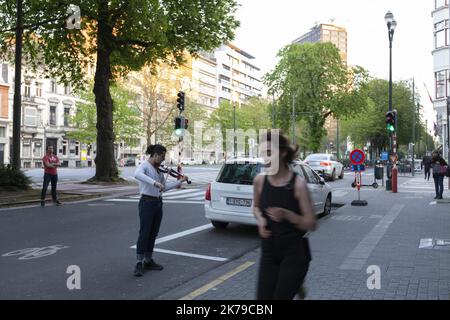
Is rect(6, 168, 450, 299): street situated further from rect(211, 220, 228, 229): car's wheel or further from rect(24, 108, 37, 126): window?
rect(24, 108, 37, 126): window

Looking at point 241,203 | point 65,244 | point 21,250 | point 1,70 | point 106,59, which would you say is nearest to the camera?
point 21,250

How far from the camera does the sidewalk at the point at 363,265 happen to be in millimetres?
5402

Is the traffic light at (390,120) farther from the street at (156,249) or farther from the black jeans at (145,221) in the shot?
the black jeans at (145,221)

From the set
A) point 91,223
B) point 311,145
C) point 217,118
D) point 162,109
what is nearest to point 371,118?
point 311,145

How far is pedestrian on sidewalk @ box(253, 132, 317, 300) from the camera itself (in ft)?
11.8

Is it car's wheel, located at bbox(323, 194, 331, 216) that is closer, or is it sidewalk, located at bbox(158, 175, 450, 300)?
sidewalk, located at bbox(158, 175, 450, 300)

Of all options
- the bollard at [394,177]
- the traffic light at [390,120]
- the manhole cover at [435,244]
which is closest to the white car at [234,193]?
the manhole cover at [435,244]

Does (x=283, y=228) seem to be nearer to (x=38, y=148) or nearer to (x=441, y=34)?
(x=441, y=34)

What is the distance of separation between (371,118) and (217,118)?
2424 centimetres

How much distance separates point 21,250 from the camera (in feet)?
26.0

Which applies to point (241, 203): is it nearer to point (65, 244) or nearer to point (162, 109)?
point (65, 244)

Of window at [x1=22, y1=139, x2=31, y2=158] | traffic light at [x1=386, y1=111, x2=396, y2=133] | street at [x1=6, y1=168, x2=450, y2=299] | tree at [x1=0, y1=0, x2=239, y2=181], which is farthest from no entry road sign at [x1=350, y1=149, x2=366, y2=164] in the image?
window at [x1=22, y1=139, x2=31, y2=158]

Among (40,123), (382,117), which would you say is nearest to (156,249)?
(40,123)

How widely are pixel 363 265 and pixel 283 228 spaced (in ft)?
11.8
